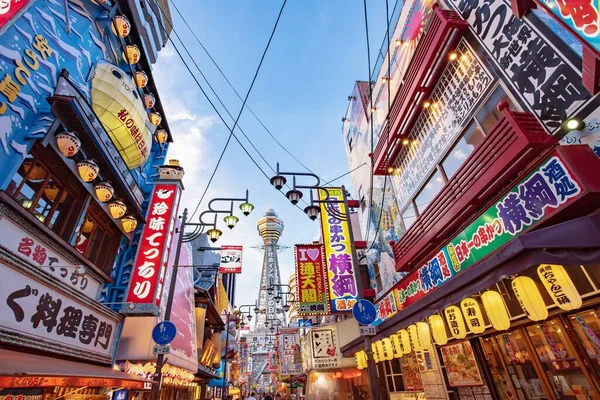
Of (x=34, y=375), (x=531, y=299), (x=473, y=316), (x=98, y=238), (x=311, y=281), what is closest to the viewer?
(x=531, y=299)

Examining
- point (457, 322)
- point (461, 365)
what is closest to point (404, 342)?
point (461, 365)

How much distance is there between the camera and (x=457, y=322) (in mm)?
7359

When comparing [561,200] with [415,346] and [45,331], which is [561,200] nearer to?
[415,346]

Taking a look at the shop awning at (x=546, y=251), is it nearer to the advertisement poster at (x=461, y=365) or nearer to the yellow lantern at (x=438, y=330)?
the yellow lantern at (x=438, y=330)

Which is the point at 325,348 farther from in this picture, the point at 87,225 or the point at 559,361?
the point at 87,225

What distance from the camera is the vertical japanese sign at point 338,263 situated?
14.8m

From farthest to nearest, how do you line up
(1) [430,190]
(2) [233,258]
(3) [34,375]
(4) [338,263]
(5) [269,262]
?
1. (5) [269,262]
2. (2) [233,258]
3. (4) [338,263]
4. (1) [430,190]
5. (3) [34,375]

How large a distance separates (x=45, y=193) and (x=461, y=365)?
46.2ft

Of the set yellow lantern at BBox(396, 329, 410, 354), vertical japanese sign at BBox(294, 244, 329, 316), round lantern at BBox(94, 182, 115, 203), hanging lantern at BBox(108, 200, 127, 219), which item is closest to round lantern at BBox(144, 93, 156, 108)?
hanging lantern at BBox(108, 200, 127, 219)

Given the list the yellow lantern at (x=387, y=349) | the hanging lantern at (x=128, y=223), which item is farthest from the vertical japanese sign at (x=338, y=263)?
the hanging lantern at (x=128, y=223)

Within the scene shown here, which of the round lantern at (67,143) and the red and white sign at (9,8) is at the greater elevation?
the red and white sign at (9,8)

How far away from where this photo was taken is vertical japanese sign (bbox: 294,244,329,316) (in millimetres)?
18000

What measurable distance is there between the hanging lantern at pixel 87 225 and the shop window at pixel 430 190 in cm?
1285

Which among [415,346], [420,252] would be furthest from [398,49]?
[415,346]
